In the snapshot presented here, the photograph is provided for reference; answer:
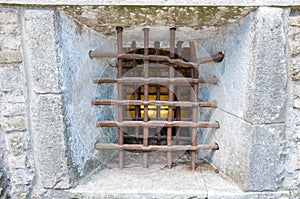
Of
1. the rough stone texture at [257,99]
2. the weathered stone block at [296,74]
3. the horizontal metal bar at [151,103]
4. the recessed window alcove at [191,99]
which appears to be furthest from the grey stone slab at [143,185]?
the weathered stone block at [296,74]

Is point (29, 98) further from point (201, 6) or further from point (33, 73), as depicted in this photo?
point (201, 6)

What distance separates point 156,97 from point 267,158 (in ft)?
2.52

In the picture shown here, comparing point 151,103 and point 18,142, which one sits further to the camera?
point 151,103

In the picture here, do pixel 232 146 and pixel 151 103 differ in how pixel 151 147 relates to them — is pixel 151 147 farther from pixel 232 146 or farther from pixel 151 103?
pixel 232 146

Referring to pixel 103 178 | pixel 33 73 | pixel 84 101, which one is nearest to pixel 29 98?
pixel 33 73

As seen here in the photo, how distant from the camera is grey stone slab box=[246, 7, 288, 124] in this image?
89 centimetres

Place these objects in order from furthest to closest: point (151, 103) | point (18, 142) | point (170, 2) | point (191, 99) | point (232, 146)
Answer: point (191, 99) < point (151, 103) < point (232, 146) < point (18, 142) < point (170, 2)

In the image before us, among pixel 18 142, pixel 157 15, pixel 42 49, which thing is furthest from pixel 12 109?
pixel 157 15

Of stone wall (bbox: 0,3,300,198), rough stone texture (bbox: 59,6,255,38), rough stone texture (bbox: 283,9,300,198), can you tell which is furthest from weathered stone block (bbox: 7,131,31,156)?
rough stone texture (bbox: 283,9,300,198)

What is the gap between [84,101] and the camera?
3.75 feet

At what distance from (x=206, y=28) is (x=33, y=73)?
2.90 feet

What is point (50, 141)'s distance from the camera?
995 mm

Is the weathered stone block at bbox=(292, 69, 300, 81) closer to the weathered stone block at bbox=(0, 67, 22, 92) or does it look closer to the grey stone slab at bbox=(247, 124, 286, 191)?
the grey stone slab at bbox=(247, 124, 286, 191)

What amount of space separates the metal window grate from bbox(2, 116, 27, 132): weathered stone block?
38cm
